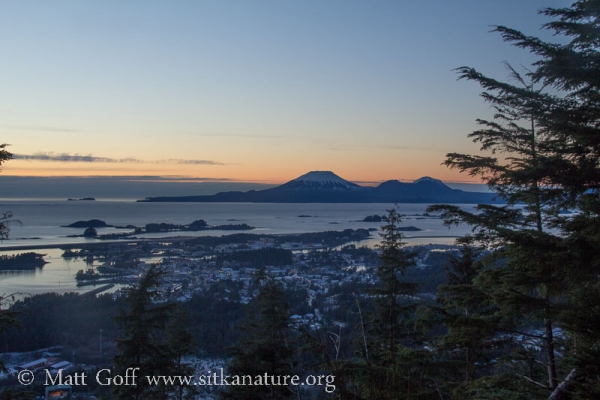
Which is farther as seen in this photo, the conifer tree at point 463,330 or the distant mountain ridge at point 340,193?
the distant mountain ridge at point 340,193

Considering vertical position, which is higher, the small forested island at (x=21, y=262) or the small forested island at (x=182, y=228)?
the small forested island at (x=21, y=262)

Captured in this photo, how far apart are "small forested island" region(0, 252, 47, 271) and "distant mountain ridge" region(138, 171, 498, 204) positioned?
81969 mm

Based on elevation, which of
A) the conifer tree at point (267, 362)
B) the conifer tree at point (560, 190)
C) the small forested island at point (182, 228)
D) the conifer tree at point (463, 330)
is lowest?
the small forested island at point (182, 228)

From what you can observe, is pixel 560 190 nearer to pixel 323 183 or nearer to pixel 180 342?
pixel 180 342

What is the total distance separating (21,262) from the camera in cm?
2194

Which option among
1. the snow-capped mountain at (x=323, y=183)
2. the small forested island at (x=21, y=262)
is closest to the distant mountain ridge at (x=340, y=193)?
the snow-capped mountain at (x=323, y=183)

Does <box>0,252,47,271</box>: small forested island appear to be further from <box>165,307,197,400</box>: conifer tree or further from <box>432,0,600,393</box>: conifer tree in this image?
<box>432,0,600,393</box>: conifer tree

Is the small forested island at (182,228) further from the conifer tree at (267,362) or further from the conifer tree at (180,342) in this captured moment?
the conifer tree at (267,362)

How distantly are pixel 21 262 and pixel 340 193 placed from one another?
4328 inches

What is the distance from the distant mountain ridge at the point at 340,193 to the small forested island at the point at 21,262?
8197cm

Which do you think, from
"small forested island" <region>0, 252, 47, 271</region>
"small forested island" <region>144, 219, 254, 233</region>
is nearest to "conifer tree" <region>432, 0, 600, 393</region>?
"small forested island" <region>0, 252, 47, 271</region>

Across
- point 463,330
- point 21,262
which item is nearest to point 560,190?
point 463,330

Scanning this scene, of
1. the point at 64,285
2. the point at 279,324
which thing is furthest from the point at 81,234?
the point at 279,324

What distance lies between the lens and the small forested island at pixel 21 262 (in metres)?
21.0
